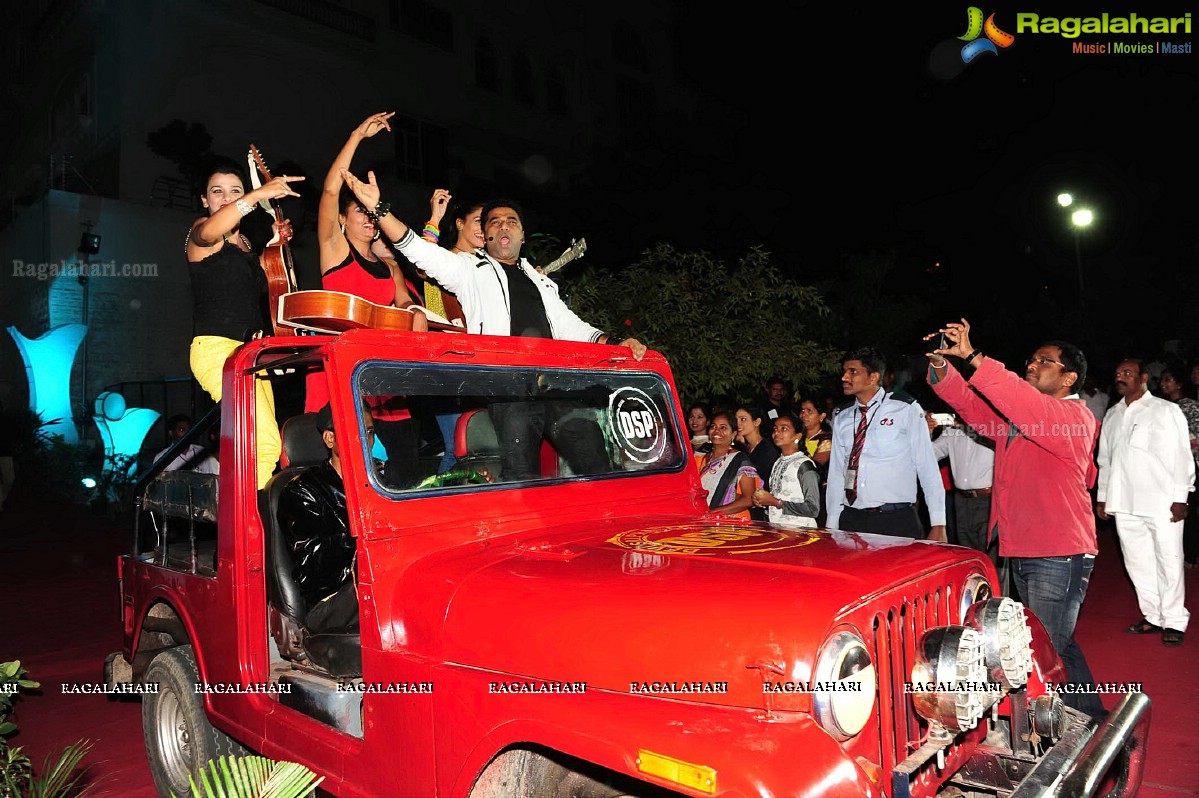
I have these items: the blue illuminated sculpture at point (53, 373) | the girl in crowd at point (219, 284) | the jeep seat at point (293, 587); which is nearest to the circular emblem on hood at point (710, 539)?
the jeep seat at point (293, 587)

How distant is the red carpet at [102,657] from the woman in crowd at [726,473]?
244cm

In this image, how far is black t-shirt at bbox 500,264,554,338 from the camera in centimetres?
430

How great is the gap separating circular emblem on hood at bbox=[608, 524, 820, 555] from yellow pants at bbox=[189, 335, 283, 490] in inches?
60.6

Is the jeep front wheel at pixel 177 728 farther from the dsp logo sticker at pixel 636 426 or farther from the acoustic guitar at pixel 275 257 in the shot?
the dsp logo sticker at pixel 636 426

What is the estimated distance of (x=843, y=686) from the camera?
202cm

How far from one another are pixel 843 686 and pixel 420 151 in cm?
1988

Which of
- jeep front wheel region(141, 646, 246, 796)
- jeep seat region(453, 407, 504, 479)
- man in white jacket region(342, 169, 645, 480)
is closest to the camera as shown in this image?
jeep seat region(453, 407, 504, 479)


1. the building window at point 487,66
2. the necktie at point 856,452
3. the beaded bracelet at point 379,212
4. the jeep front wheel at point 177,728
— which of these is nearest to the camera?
the beaded bracelet at point 379,212

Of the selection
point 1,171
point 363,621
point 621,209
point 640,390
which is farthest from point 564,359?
point 1,171

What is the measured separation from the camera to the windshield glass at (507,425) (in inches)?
115

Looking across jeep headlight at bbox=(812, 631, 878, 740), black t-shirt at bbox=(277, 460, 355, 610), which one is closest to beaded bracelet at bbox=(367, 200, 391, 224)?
black t-shirt at bbox=(277, 460, 355, 610)

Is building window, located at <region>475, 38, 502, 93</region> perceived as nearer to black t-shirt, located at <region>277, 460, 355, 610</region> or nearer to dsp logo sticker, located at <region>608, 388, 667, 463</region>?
dsp logo sticker, located at <region>608, 388, 667, 463</region>

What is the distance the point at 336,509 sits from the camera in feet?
10.9

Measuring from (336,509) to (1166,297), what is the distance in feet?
→ 63.0
